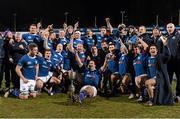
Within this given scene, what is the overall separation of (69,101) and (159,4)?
1003 inches

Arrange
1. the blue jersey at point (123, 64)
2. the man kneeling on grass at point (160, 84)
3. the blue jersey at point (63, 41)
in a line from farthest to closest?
the blue jersey at point (63, 41) → the blue jersey at point (123, 64) → the man kneeling on grass at point (160, 84)

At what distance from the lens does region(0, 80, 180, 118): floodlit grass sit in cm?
766

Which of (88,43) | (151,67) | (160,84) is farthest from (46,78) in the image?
(160,84)

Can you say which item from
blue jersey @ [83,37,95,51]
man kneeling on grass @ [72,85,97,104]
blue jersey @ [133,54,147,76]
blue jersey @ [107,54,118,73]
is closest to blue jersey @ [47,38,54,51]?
blue jersey @ [83,37,95,51]

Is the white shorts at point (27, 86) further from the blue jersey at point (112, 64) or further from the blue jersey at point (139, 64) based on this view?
the blue jersey at point (139, 64)

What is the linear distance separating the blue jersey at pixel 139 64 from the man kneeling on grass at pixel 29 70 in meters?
2.35

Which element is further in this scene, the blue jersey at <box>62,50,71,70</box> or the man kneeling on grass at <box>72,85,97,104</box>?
the blue jersey at <box>62,50,71,70</box>

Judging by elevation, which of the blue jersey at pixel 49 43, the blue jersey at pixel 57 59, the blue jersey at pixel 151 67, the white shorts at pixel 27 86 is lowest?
the white shorts at pixel 27 86

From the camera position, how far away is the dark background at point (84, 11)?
109 feet

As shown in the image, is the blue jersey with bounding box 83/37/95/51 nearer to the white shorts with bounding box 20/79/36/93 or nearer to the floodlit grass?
the floodlit grass

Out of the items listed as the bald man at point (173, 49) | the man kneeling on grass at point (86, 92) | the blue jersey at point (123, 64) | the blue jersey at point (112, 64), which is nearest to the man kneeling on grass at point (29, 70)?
the man kneeling on grass at point (86, 92)

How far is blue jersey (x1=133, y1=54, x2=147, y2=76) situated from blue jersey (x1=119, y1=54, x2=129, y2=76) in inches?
16.8

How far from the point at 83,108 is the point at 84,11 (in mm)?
28639

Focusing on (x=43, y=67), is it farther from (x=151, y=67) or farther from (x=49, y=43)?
(x=151, y=67)
